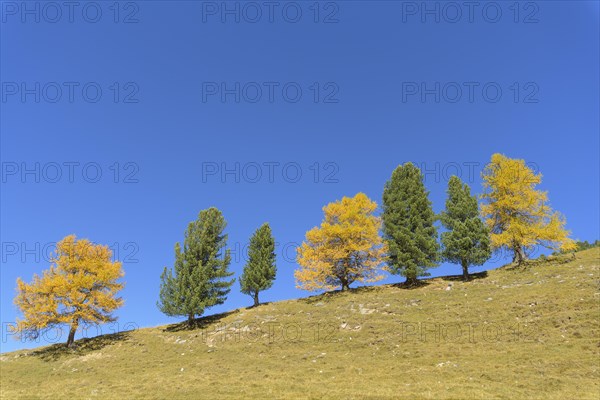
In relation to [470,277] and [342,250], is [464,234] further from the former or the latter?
[342,250]

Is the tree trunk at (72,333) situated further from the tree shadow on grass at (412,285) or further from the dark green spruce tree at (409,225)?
the tree shadow on grass at (412,285)

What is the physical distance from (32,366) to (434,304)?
133ft

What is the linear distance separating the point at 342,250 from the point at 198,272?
709 inches

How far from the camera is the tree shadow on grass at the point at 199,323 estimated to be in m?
41.9

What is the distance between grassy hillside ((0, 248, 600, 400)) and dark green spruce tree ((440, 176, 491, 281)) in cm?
280

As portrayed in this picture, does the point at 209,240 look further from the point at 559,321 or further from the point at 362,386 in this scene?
the point at 559,321

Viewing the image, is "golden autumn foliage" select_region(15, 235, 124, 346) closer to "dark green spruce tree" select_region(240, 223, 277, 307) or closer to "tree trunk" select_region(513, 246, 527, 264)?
"dark green spruce tree" select_region(240, 223, 277, 307)

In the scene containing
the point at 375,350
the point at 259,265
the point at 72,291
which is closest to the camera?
the point at 375,350

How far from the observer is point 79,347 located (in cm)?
4038

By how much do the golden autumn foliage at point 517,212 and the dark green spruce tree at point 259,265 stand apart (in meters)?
28.6

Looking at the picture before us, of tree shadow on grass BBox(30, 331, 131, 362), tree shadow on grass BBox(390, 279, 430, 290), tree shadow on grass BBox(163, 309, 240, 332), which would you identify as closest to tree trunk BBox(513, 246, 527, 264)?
tree shadow on grass BBox(390, 279, 430, 290)

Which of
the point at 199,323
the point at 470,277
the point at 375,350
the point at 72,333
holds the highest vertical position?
the point at 470,277

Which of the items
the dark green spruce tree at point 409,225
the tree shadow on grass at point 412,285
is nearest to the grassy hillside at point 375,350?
the tree shadow on grass at point 412,285

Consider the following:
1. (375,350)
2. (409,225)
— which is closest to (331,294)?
(409,225)
